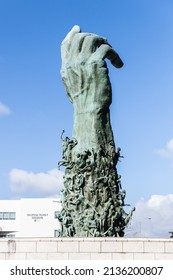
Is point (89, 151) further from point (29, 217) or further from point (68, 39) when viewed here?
point (29, 217)

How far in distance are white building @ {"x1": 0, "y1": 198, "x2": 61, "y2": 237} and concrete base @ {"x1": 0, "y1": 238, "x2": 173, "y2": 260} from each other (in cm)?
4200

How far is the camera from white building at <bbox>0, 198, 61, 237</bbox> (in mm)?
59656

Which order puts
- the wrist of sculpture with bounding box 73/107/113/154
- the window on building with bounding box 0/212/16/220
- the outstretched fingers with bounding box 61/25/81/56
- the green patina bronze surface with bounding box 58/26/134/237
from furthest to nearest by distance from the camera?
the window on building with bounding box 0/212/16/220
the outstretched fingers with bounding box 61/25/81/56
the wrist of sculpture with bounding box 73/107/113/154
the green patina bronze surface with bounding box 58/26/134/237

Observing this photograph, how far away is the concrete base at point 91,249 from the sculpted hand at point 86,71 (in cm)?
538

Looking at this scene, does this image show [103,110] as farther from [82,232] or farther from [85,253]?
[85,253]

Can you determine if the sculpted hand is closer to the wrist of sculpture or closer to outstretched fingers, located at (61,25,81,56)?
outstretched fingers, located at (61,25,81,56)

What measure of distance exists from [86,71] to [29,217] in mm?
40769

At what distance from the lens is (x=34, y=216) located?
6019 cm

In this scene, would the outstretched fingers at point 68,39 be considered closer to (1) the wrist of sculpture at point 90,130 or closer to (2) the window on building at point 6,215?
(1) the wrist of sculpture at point 90,130

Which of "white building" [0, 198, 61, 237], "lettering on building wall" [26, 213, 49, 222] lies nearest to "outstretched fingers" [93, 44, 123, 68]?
"white building" [0, 198, 61, 237]

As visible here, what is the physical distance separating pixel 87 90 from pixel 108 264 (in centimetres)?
701

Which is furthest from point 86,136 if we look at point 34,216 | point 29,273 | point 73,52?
point 34,216

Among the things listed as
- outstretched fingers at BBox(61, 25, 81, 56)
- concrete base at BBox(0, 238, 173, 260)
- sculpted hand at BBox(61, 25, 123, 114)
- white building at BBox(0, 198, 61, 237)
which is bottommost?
concrete base at BBox(0, 238, 173, 260)

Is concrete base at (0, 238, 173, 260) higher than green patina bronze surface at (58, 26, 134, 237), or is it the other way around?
green patina bronze surface at (58, 26, 134, 237)
